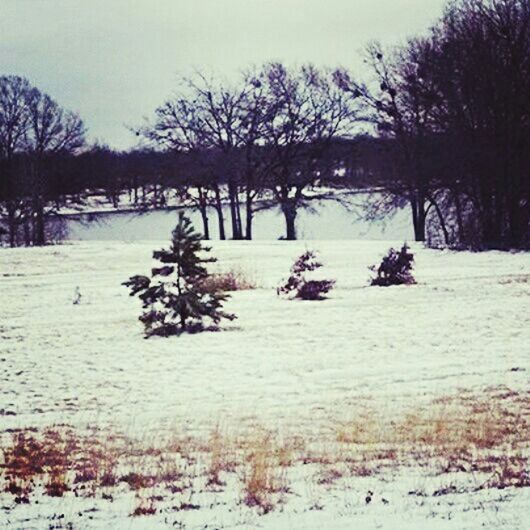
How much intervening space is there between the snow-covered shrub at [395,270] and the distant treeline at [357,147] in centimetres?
986

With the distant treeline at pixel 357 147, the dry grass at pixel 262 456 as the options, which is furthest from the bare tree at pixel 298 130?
the dry grass at pixel 262 456

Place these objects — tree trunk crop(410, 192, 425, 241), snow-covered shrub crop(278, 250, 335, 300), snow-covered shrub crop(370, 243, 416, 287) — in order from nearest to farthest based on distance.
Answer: snow-covered shrub crop(278, 250, 335, 300) → snow-covered shrub crop(370, 243, 416, 287) → tree trunk crop(410, 192, 425, 241)

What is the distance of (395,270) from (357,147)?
2829 centimetres

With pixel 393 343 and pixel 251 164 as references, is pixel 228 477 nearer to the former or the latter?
pixel 393 343

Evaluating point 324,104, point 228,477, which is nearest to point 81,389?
point 228,477

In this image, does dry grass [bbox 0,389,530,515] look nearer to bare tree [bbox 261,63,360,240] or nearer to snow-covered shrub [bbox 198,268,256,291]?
snow-covered shrub [bbox 198,268,256,291]

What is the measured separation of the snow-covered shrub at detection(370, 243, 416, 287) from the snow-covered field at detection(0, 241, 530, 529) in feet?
2.17

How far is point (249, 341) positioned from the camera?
11.8 m

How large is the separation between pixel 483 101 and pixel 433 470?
24694 mm

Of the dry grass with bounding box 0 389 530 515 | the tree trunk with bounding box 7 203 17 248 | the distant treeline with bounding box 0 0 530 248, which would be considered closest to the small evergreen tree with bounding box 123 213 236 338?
the dry grass with bounding box 0 389 530 515

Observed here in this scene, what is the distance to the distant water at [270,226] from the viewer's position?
46.5 m

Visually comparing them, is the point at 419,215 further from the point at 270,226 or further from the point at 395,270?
the point at 270,226

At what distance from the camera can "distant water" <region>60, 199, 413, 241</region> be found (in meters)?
46.5

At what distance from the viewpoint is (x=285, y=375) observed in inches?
383
